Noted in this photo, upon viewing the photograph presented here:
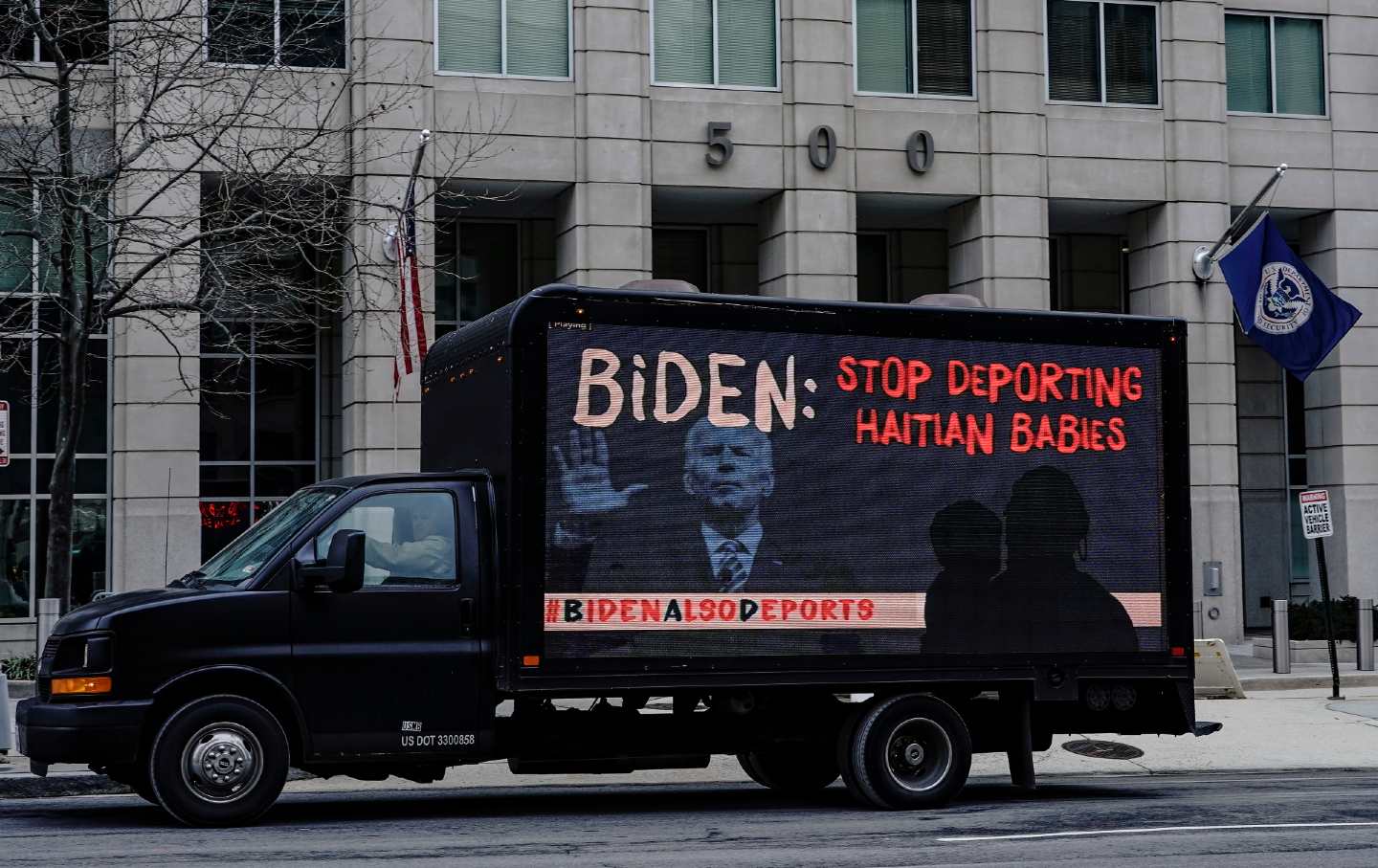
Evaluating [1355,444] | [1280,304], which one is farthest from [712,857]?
[1355,444]

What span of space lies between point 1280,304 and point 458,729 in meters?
20.3

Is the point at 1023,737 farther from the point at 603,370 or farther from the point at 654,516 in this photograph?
the point at 603,370

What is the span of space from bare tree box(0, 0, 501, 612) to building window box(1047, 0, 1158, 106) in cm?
946

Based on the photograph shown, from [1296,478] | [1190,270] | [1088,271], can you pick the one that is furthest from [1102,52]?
[1296,478]

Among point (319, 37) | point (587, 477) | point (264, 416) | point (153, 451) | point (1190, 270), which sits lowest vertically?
point (587, 477)

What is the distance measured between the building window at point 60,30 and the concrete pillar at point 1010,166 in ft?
42.9

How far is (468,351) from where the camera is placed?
12094mm

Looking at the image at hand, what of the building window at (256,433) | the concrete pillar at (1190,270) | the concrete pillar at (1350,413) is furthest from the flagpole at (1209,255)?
the building window at (256,433)

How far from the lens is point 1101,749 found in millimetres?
16234

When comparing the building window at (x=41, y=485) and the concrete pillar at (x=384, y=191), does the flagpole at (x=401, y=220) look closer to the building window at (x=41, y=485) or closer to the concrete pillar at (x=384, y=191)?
the concrete pillar at (x=384, y=191)

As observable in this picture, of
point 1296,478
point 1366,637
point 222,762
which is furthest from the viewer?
point 1296,478

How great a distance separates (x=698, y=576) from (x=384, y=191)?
15624mm

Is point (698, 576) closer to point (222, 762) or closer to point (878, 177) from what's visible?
point (222, 762)

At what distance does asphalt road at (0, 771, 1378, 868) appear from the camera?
995cm
